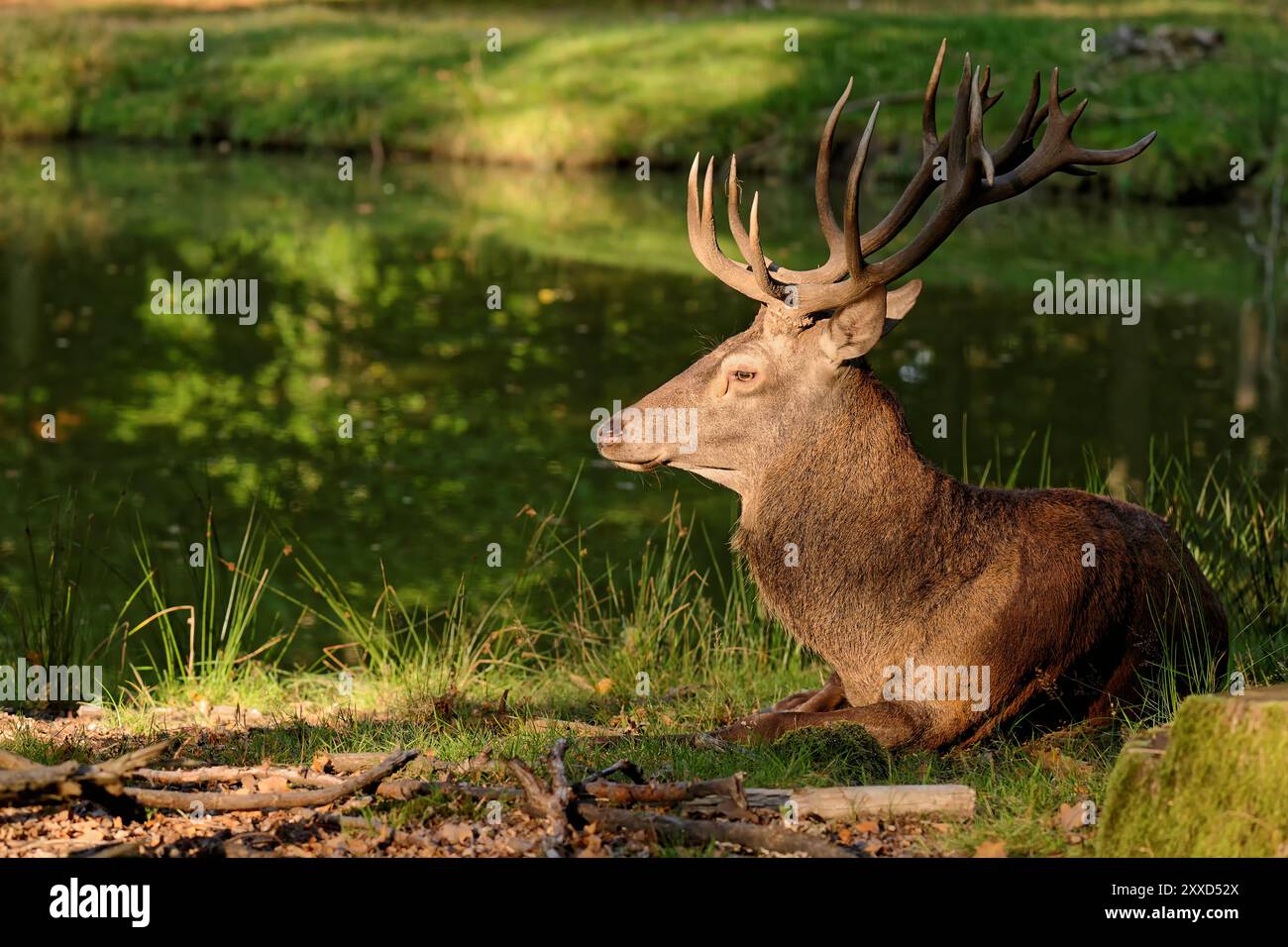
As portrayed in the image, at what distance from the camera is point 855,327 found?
6238 mm

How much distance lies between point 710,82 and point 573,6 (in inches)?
507

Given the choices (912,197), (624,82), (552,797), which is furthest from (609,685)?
(624,82)

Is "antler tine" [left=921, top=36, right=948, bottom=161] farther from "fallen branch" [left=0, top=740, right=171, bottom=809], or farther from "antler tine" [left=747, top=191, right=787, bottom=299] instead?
"fallen branch" [left=0, top=740, right=171, bottom=809]

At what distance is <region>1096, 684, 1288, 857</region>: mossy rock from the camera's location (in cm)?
447

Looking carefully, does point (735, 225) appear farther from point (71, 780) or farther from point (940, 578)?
point (71, 780)

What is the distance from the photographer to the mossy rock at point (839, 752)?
569 cm

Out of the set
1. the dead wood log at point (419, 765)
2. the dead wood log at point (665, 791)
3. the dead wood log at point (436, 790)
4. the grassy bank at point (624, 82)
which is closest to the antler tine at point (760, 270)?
the dead wood log at point (419, 765)

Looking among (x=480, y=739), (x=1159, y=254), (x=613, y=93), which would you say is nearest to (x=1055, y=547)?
(x=480, y=739)

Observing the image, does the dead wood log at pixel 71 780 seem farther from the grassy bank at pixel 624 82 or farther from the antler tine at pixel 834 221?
the grassy bank at pixel 624 82

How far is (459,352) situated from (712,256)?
11288 mm

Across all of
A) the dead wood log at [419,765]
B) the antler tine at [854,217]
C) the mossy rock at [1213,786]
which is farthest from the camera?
the antler tine at [854,217]

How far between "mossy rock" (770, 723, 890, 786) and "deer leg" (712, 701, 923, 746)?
0.05 meters

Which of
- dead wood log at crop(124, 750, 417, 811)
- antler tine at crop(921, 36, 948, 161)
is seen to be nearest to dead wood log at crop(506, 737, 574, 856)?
dead wood log at crop(124, 750, 417, 811)

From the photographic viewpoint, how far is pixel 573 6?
4362cm
